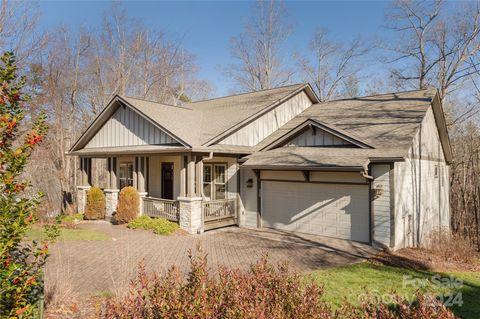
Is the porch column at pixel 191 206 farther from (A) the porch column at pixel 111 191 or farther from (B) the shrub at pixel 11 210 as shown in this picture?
(B) the shrub at pixel 11 210

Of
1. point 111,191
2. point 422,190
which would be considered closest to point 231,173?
point 111,191

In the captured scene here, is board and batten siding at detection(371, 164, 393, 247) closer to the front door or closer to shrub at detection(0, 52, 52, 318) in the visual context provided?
shrub at detection(0, 52, 52, 318)

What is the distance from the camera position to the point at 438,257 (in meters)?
9.54

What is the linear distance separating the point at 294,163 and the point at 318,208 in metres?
1.97

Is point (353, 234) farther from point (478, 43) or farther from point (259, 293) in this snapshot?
point (478, 43)

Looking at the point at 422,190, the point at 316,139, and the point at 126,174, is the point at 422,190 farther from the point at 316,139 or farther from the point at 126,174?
the point at 126,174

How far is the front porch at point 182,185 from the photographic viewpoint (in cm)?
1238

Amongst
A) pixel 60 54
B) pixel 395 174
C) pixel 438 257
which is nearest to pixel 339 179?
pixel 395 174

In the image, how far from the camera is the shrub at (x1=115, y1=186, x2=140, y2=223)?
14031 mm

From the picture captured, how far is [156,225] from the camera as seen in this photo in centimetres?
1263

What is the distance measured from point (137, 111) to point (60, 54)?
1322 cm

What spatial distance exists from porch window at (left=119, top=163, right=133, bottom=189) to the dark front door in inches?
85.2

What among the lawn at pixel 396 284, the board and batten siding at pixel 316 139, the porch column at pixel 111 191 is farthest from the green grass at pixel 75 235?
the board and batten siding at pixel 316 139

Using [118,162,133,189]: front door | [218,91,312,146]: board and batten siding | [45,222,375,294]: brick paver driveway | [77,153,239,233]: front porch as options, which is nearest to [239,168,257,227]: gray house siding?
[77,153,239,233]: front porch
